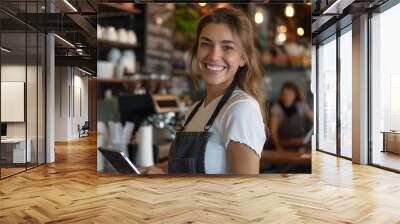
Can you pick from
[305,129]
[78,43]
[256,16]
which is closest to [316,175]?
[305,129]

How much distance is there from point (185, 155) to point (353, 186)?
229cm

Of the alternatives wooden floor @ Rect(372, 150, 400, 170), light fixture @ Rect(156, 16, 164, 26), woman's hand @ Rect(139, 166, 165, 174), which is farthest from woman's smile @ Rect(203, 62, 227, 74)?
wooden floor @ Rect(372, 150, 400, 170)

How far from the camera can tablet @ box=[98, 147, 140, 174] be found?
518 cm

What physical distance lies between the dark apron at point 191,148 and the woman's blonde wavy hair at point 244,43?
21 centimetres

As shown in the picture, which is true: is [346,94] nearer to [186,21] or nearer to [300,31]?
[300,31]

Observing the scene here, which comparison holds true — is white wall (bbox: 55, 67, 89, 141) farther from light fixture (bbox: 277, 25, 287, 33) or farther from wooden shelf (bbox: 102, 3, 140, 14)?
light fixture (bbox: 277, 25, 287, 33)

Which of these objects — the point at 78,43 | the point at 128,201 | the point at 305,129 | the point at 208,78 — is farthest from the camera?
the point at 78,43

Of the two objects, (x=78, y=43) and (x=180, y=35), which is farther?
(x=78, y=43)

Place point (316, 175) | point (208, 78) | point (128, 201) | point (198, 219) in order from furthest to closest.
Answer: point (316, 175) → point (208, 78) → point (128, 201) → point (198, 219)

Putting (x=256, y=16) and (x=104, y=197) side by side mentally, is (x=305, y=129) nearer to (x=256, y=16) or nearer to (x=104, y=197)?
(x=256, y=16)

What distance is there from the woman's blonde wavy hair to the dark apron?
0.69 feet

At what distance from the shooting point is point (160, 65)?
4.98 m

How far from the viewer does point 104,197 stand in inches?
190

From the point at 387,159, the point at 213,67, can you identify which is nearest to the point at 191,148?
the point at 213,67
